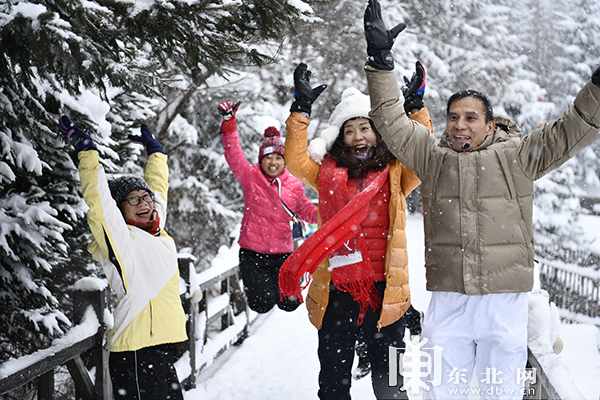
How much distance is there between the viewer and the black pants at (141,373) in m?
3.04

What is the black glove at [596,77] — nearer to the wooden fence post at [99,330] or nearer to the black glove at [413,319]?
the black glove at [413,319]

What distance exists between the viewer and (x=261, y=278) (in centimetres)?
492

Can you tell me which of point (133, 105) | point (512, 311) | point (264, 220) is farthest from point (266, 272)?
point (512, 311)

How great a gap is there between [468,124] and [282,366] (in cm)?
365

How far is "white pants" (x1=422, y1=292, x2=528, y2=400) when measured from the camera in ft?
8.16

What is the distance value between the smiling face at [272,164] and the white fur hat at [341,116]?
1.65m

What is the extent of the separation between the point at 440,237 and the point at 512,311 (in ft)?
1.74

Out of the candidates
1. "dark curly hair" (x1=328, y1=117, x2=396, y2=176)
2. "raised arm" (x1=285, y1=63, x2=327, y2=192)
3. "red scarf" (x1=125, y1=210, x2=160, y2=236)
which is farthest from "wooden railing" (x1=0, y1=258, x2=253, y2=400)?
"dark curly hair" (x1=328, y1=117, x2=396, y2=176)

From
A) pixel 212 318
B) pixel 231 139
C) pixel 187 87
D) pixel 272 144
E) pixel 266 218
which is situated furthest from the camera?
pixel 187 87

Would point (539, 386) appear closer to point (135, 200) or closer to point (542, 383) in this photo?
point (542, 383)

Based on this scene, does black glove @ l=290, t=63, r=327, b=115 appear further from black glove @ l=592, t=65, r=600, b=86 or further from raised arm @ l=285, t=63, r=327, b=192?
black glove @ l=592, t=65, r=600, b=86

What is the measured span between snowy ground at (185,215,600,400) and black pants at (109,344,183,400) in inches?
51.4

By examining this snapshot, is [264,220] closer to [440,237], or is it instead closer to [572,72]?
[440,237]

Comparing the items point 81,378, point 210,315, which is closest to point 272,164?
point 210,315
